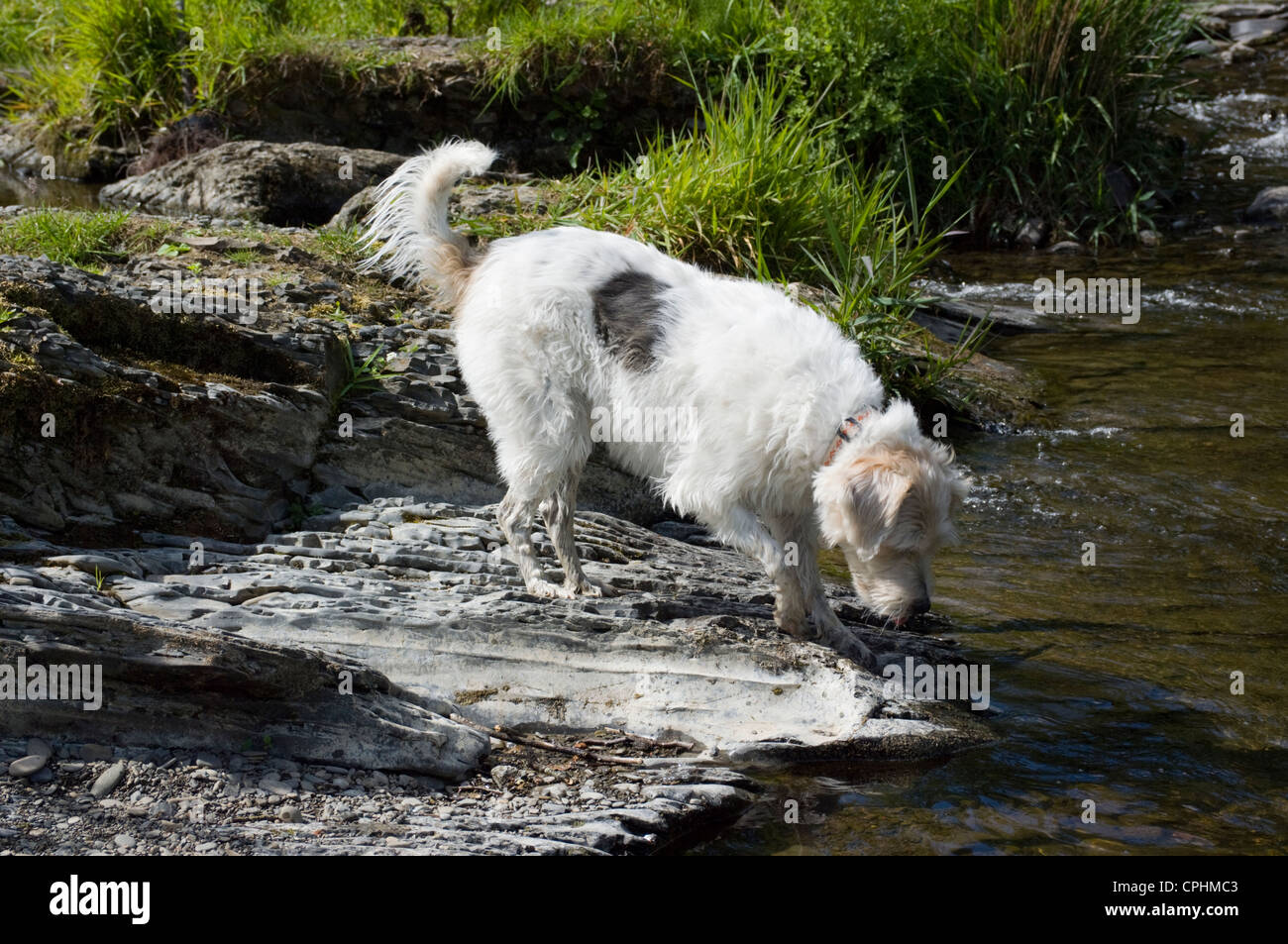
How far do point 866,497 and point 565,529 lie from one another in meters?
1.30

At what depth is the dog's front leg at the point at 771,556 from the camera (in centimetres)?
450

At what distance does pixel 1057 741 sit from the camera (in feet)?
13.9

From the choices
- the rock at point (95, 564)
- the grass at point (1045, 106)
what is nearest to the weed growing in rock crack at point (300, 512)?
the rock at point (95, 564)

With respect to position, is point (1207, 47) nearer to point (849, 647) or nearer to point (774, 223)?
point (774, 223)

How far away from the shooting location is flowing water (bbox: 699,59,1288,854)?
376cm

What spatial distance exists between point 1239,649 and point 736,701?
2138 millimetres

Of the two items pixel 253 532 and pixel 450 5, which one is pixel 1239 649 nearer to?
pixel 253 532

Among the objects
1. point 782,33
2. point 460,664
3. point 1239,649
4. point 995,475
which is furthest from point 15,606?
point 782,33

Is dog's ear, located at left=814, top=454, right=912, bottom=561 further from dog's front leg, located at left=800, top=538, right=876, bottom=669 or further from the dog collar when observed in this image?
dog's front leg, located at left=800, top=538, right=876, bottom=669

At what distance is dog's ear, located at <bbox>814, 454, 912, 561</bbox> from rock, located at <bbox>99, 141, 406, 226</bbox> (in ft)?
20.0

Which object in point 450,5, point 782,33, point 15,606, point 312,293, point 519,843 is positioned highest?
point 450,5

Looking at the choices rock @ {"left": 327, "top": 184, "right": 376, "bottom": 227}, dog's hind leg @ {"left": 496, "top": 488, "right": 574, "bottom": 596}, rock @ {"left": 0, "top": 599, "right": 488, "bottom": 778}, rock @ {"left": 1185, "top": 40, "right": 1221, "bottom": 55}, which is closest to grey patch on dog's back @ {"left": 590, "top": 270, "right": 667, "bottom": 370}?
dog's hind leg @ {"left": 496, "top": 488, "right": 574, "bottom": 596}

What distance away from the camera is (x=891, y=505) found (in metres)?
4.12

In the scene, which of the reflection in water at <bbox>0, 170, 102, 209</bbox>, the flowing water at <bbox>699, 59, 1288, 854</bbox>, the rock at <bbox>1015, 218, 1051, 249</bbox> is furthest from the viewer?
the rock at <bbox>1015, 218, 1051, 249</bbox>
